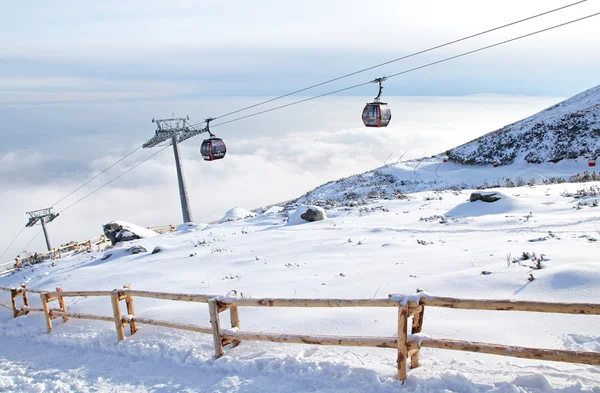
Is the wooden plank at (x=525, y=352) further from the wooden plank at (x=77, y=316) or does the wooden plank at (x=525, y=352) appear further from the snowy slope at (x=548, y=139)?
the snowy slope at (x=548, y=139)

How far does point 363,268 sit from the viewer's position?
1070 cm

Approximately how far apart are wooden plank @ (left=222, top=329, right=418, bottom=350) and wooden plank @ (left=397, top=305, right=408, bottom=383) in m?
0.07

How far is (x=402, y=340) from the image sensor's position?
521 centimetres

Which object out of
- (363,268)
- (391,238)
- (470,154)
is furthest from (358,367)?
(470,154)

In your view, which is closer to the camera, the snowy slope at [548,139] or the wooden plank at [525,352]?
the wooden plank at [525,352]

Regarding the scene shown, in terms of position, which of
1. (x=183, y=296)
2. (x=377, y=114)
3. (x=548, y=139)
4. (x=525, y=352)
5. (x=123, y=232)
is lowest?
(x=123, y=232)

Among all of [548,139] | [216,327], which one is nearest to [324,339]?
[216,327]

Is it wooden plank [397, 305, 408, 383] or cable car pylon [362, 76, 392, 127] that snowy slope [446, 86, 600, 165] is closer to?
cable car pylon [362, 76, 392, 127]

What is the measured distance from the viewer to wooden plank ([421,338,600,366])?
14.4ft

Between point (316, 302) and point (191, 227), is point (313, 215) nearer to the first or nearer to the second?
point (191, 227)

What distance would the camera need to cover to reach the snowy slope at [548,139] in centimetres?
3391

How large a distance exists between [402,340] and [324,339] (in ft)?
3.78

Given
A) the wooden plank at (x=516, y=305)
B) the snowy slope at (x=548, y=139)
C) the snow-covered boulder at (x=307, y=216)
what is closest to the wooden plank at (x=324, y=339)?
the wooden plank at (x=516, y=305)

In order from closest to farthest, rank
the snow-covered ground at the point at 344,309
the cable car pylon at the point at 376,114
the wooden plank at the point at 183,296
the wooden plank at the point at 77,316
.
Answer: the snow-covered ground at the point at 344,309, the wooden plank at the point at 183,296, the wooden plank at the point at 77,316, the cable car pylon at the point at 376,114
